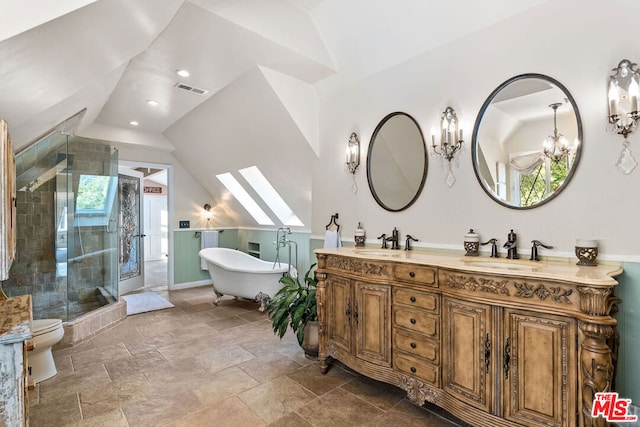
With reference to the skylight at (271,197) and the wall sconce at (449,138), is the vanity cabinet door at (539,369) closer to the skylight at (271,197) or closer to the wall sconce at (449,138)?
the wall sconce at (449,138)

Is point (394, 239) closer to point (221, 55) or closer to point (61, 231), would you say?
point (221, 55)

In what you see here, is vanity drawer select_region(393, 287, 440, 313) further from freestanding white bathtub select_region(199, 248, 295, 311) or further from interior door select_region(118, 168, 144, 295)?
interior door select_region(118, 168, 144, 295)

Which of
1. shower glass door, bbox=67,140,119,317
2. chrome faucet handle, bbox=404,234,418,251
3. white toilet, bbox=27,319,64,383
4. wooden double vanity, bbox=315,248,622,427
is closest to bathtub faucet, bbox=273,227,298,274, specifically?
shower glass door, bbox=67,140,119,317

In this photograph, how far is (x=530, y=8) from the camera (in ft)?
6.60

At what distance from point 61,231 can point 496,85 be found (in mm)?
4678

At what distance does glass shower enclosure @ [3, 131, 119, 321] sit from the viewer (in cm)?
363

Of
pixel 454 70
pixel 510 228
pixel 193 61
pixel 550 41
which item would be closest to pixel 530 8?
pixel 550 41

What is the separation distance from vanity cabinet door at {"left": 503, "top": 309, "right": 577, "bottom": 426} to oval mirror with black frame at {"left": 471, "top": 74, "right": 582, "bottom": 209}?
80 centimetres

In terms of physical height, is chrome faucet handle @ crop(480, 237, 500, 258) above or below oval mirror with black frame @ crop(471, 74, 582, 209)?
below

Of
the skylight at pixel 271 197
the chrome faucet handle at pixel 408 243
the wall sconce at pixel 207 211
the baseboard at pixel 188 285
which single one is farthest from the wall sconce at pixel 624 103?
the baseboard at pixel 188 285

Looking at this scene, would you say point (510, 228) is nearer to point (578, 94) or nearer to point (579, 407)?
point (578, 94)

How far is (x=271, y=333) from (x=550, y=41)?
3389 mm

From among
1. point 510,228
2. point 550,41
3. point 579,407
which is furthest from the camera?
point 510,228

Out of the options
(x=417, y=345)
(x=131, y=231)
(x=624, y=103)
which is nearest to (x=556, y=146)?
(x=624, y=103)
